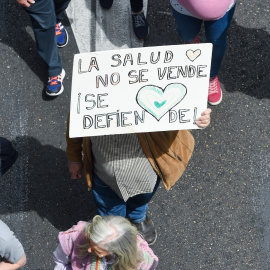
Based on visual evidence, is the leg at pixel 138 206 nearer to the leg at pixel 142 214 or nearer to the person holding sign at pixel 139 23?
the leg at pixel 142 214

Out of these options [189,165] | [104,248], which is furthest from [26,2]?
[104,248]

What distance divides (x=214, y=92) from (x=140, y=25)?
932mm

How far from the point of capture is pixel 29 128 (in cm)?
434

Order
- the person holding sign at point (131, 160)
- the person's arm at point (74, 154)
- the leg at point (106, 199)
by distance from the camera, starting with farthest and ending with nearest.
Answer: the leg at point (106, 199), the person's arm at point (74, 154), the person holding sign at point (131, 160)

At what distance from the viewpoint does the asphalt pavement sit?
409 cm

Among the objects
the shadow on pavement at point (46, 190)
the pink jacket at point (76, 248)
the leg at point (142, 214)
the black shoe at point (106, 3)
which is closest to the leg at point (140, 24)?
the black shoe at point (106, 3)

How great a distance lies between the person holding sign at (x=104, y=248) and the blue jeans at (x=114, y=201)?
1.19ft

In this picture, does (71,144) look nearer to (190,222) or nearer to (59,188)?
(59,188)

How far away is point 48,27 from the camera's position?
3975mm

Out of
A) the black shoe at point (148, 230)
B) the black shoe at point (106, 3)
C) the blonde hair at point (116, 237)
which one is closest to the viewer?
the blonde hair at point (116, 237)

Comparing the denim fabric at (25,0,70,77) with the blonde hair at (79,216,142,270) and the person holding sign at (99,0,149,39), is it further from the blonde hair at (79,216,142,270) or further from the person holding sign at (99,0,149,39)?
the blonde hair at (79,216,142,270)

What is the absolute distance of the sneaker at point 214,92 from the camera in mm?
4324

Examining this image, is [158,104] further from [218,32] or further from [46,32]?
[46,32]

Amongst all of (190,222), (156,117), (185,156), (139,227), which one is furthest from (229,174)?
(156,117)
